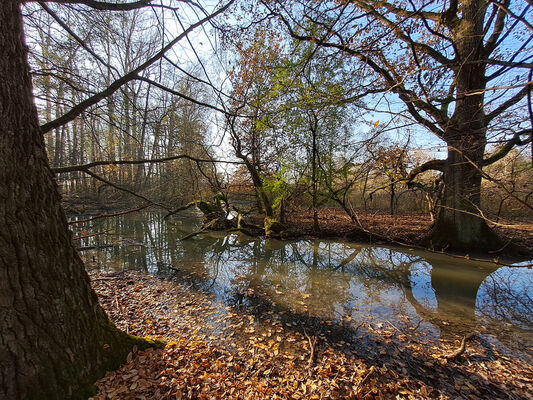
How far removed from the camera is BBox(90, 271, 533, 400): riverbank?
7.94 feet

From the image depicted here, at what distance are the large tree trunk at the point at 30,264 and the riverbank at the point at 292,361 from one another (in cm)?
45

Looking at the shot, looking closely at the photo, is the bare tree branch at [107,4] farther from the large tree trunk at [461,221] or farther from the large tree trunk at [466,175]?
the large tree trunk at [461,221]

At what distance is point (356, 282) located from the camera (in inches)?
245

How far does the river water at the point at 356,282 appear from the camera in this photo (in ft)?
14.2

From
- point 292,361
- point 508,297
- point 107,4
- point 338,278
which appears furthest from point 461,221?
point 107,4

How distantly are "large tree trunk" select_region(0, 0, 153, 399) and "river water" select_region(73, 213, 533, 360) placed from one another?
8.32ft

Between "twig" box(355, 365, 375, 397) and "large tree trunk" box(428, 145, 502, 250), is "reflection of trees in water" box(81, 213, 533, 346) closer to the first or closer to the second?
"large tree trunk" box(428, 145, 502, 250)

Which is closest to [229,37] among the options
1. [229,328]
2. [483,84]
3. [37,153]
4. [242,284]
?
[37,153]

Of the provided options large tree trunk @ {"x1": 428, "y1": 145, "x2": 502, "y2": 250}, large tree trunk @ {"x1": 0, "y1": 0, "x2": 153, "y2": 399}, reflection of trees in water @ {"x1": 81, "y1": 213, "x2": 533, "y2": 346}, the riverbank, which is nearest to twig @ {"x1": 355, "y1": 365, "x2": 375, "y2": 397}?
the riverbank

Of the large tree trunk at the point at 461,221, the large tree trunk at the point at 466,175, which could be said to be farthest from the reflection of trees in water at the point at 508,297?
the large tree trunk at the point at 466,175

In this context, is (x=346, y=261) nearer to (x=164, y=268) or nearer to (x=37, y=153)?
(x=164, y=268)

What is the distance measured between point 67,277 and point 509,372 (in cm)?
511

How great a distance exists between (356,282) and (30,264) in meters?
6.37

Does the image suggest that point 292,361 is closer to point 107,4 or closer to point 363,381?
point 363,381
